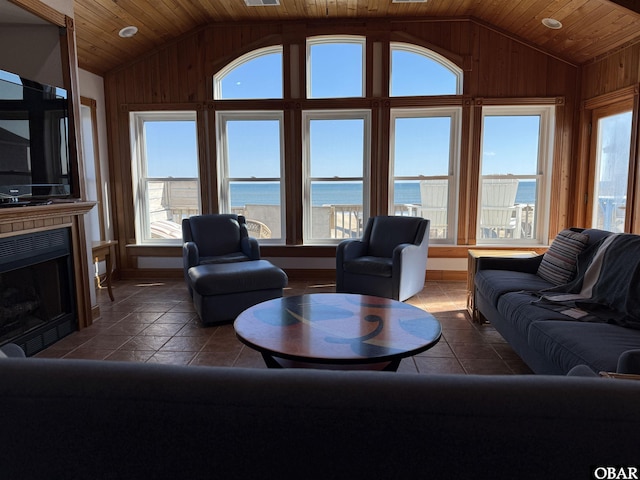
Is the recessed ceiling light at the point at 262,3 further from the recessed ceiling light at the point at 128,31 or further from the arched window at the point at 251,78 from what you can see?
the recessed ceiling light at the point at 128,31

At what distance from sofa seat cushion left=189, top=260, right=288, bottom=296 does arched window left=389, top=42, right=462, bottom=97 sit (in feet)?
9.21

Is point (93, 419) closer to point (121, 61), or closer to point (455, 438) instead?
point (455, 438)

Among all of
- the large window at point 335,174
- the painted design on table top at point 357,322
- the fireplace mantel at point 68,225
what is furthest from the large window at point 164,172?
the painted design on table top at point 357,322

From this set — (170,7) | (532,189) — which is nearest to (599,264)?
(532,189)

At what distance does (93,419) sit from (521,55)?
5476 millimetres

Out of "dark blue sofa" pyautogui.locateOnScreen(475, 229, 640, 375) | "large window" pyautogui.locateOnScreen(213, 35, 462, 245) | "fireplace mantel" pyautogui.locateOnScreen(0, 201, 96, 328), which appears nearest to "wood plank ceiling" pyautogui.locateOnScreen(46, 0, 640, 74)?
"large window" pyautogui.locateOnScreen(213, 35, 462, 245)

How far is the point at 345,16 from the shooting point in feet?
16.3

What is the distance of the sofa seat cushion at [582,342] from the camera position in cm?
187

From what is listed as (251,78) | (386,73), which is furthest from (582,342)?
(251,78)

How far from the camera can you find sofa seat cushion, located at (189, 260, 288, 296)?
358cm

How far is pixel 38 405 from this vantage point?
0.86 m

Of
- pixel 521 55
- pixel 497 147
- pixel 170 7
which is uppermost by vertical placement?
pixel 170 7

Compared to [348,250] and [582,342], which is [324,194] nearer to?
[348,250]

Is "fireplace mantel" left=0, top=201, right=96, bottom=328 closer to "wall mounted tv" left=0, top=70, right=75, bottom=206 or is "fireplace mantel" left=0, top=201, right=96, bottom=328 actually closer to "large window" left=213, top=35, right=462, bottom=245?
"wall mounted tv" left=0, top=70, right=75, bottom=206
